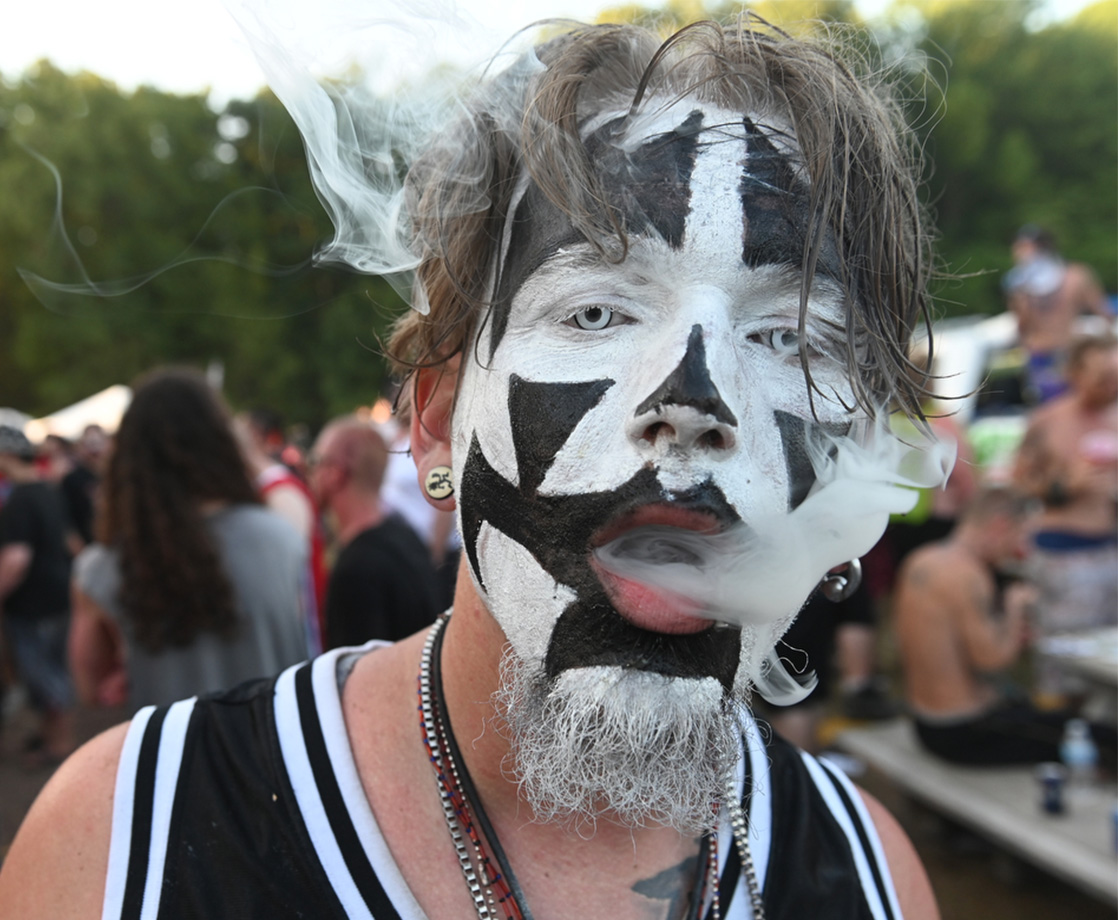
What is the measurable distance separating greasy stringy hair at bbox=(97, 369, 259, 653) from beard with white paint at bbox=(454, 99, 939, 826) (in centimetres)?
195

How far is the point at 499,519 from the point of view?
1233 millimetres

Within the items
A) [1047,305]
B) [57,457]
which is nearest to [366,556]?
[1047,305]

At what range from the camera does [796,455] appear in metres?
1.20

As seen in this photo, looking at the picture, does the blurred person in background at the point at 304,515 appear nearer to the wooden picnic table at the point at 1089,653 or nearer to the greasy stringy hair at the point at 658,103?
the greasy stringy hair at the point at 658,103

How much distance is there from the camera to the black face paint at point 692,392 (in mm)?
1095

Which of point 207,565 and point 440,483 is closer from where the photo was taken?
point 440,483

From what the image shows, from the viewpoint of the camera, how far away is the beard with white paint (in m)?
1.10

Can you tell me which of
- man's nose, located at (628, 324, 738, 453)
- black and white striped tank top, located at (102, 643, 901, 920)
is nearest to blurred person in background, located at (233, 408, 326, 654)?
black and white striped tank top, located at (102, 643, 901, 920)

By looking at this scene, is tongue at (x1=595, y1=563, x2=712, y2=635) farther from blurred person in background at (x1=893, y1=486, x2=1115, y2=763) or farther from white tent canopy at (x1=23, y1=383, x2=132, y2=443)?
white tent canopy at (x1=23, y1=383, x2=132, y2=443)

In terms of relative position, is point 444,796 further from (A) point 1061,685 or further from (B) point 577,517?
(A) point 1061,685

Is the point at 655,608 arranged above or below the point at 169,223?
below

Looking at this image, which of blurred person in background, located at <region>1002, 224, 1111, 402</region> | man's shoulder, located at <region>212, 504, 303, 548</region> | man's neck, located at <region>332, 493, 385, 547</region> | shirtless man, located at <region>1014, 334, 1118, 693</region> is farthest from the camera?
blurred person in background, located at <region>1002, 224, 1111, 402</region>

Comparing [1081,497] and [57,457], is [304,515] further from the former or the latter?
[57,457]

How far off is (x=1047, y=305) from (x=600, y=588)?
6.56 m
